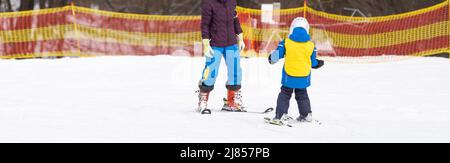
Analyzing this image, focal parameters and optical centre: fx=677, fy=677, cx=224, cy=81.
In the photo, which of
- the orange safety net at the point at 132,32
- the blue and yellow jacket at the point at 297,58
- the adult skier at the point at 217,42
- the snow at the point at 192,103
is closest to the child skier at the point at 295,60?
the blue and yellow jacket at the point at 297,58

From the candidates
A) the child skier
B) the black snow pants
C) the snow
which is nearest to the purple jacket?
the snow

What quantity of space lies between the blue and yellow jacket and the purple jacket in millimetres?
1048

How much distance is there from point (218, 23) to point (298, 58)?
1345mm

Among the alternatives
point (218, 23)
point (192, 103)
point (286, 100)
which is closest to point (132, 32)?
point (192, 103)

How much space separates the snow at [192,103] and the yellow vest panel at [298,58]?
56 cm

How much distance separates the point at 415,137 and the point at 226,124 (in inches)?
75.1

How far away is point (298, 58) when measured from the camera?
691 cm

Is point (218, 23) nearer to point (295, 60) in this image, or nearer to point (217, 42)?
point (217, 42)

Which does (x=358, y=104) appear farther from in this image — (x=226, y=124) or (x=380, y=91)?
(x=226, y=124)

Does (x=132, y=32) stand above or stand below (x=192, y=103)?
above

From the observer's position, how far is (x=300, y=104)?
7.10 m

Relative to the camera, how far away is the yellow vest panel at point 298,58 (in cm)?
691

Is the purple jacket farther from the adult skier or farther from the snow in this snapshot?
the snow

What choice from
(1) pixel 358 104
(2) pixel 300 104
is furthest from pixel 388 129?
(1) pixel 358 104
